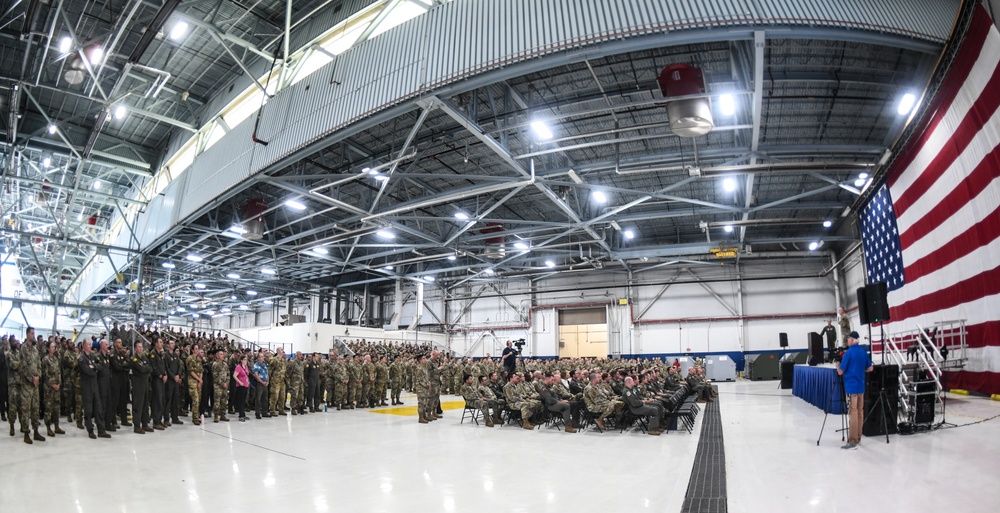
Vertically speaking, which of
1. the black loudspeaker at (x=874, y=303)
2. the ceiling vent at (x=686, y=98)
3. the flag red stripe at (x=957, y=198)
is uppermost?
the ceiling vent at (x=686, y=98)

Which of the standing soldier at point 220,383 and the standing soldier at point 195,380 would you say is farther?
the standing soldier at point 220,383

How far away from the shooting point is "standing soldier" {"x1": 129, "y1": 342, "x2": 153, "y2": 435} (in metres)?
10.0

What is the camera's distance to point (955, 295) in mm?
11742

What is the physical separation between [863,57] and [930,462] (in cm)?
954

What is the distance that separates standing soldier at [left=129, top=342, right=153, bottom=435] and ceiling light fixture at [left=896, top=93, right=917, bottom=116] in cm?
1787

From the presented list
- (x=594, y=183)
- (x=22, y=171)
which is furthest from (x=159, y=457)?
(x=22, y=171)

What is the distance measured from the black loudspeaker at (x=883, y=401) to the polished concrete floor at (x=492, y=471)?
16.2 inches

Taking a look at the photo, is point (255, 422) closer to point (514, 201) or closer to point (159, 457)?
point (159, 457)

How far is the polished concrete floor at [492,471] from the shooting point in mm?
4969

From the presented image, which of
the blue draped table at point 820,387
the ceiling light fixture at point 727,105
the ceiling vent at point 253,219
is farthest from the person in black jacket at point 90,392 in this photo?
the ceiling light fixture at point 727,105

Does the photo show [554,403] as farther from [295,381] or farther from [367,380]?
[367,380]

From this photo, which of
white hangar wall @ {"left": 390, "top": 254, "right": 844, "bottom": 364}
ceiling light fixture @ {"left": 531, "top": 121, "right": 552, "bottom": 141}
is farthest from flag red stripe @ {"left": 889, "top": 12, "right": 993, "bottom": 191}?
white hangar wall @ {"left": 390, "top": 254, "right": 844, "bottom": 364}

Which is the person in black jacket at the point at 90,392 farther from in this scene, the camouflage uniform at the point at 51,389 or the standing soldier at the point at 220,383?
the standing soldier at the point at 220,383

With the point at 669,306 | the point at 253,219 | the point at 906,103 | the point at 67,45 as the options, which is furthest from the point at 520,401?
the point at 669,306
